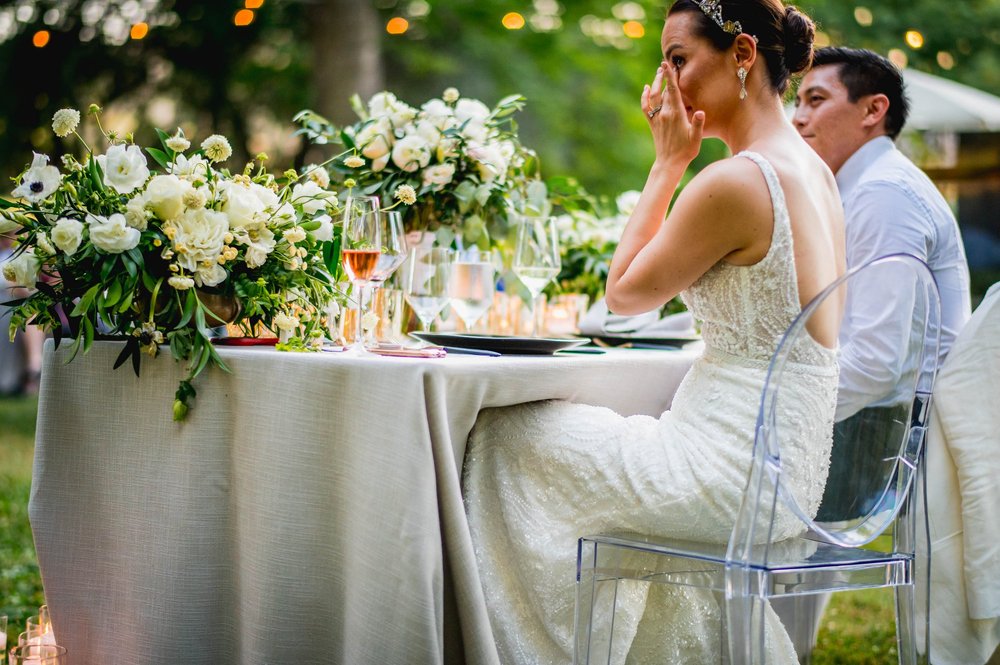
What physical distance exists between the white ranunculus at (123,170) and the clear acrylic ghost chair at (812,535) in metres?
A: 1.21

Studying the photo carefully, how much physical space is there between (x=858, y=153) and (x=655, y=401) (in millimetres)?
1218

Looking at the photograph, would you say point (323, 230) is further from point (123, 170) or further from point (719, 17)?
point (719, 17)

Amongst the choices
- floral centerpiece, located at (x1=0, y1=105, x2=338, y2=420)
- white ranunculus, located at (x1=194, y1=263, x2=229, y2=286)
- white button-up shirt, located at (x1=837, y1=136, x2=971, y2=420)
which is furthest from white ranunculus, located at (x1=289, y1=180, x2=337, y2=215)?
white button-up shirt, located at (x1=837, y1=136, x2=971, y2=420)

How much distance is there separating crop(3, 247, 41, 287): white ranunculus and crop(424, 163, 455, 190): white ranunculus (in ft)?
3.82

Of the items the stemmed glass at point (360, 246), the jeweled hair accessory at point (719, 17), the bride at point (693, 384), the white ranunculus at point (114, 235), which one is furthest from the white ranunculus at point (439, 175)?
the white ranunculus at point (114, 235)

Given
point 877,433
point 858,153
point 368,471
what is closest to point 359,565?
point 368,471

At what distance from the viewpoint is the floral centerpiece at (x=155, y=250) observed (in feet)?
7.23

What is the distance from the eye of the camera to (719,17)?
94.7 inches

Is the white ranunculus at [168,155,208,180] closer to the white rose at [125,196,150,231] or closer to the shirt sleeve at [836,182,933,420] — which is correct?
the white rose at [125,196,150,231]

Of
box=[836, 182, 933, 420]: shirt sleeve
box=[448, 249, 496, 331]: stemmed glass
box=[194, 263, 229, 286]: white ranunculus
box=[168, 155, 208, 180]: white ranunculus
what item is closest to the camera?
box=[836, 182, 933, 420]: shirt sleeve

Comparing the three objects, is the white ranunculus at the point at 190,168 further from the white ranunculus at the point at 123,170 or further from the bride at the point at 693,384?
the bride at the point at 693,384

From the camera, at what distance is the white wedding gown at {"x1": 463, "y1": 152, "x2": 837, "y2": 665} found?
2.20m

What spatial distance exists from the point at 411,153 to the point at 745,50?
3.39 ft

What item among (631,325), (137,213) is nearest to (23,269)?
(137,213)
